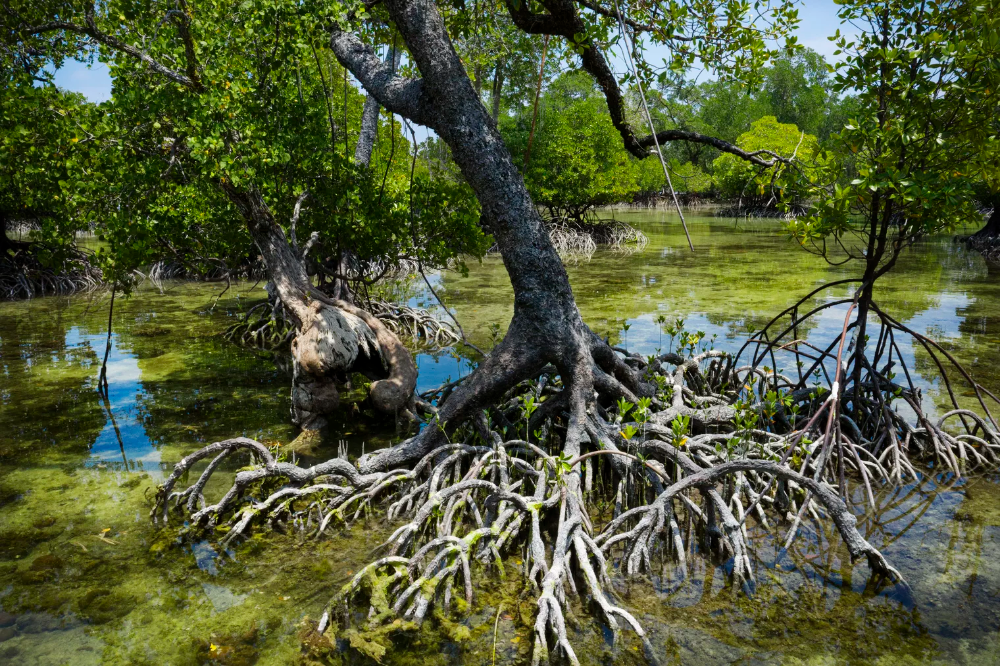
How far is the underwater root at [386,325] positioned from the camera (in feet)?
36.3

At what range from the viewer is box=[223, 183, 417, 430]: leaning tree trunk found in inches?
259

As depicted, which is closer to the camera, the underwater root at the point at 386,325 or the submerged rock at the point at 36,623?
the submerged rock at the point at 36,623

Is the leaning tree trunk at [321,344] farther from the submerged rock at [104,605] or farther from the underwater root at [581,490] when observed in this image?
the submerged rock at [104,605]

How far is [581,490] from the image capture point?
16.3ft

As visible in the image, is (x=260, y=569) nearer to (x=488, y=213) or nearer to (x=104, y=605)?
(x=104, y=605)

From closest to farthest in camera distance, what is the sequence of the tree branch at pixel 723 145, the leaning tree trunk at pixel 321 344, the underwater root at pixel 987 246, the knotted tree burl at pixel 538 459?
1. the knotted tree burl at pixel 538 459
2. the tree branch at pixel 723 145
3. the leaning tree trunk at pixel 321 344
4. the underwater root at pixel 987 246

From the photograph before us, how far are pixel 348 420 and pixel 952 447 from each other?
554cm

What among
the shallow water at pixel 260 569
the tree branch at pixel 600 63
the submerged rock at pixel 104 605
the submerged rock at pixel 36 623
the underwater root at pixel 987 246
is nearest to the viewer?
the shallow water at pixel 260 569

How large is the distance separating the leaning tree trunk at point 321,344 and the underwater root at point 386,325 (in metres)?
3.37

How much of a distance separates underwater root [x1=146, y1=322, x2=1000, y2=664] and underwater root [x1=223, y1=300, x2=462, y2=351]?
Answer: 496 cm

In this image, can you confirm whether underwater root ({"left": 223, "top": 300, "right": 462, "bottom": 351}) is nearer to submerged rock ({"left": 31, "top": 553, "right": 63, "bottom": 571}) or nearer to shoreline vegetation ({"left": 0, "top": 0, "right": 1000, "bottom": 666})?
shoreline vegetation ({"left": 0, "top": 0, "right": 1000, "bottom": 666})

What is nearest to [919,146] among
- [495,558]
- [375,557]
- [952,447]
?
[952,447]

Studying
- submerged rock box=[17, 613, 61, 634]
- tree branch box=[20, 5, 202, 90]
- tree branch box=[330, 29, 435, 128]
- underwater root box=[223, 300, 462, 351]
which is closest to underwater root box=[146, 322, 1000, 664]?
submerged rock box=[17, 613, 61, 634]

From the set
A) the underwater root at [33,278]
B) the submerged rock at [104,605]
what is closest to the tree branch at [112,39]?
the submerged rock at [104,605]
